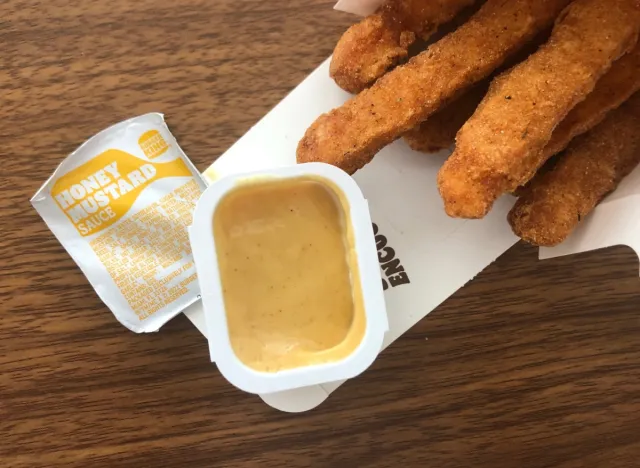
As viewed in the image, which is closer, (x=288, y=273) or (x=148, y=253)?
(x=288, y=273)

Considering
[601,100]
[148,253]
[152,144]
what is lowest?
[148,253]

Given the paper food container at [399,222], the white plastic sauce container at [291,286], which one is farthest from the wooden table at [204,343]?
the white plastic sauce container at [291,286]

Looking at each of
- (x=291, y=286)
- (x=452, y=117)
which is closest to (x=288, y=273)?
(x=291, y=286)

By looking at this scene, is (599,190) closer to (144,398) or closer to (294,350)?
(294,350)

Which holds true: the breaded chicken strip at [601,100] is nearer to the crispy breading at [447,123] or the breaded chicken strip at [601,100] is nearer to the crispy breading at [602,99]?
the crispy breading at [602,99]

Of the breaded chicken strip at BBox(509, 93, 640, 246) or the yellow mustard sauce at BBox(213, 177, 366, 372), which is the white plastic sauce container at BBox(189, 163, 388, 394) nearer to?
the yellow mustard sauce at BBox(213, 177, 366, 372)

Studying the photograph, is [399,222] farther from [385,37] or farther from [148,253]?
[148,253]

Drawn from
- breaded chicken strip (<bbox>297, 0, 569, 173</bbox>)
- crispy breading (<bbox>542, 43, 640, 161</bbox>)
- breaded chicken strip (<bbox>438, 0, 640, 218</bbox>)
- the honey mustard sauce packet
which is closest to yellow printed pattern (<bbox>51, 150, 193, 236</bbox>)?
the honey mustard sauce packet

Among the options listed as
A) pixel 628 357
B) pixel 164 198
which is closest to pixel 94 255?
pixel 164 198
